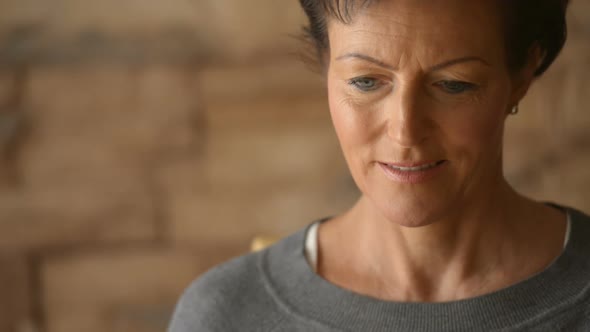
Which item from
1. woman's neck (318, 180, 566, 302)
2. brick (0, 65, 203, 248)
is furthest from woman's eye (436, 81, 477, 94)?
brick (0, 65, 203, 248)

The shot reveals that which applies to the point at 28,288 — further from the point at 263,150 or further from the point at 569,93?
the point at 569,93

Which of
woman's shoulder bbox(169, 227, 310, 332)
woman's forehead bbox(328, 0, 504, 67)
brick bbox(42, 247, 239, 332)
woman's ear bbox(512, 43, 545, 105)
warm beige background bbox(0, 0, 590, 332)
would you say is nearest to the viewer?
woman's forehead bbox(328, 0, 504, 67)

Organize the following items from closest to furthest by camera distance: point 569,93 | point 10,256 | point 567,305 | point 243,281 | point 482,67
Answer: point 482,67 → point 567,305 → point 243,281 → point 569,93 → point 10,256

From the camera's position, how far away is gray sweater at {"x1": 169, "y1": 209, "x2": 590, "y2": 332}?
128 cm

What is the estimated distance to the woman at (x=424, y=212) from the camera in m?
1.13

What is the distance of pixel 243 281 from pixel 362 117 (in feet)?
1.47

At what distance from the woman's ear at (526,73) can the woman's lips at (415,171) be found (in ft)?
0.60

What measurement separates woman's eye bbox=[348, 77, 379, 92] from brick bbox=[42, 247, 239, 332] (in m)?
1.20

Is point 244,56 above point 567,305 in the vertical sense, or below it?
above

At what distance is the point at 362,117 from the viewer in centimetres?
119

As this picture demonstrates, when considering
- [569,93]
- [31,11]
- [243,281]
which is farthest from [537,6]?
[31,11]

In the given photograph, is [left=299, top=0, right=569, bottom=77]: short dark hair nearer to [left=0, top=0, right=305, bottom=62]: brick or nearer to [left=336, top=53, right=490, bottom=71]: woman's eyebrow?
[left=336, top=53, right=490, bottom=71]: woman's eyebrow

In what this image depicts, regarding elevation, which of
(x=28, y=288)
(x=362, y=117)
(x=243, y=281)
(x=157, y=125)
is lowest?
(x=28, y=288)

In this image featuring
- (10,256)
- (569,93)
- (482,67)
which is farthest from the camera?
(10,256)
